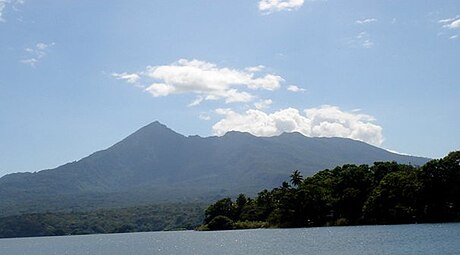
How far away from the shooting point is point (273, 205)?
155500 millimetres

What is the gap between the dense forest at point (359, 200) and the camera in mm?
105812

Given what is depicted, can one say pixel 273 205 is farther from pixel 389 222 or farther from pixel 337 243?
pixel 337 243

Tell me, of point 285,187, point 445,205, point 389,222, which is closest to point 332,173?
point 285,187

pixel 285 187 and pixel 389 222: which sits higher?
pixel 285 187

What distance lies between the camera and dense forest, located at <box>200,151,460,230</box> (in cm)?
10581

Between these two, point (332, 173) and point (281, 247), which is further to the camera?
point (332, 173)

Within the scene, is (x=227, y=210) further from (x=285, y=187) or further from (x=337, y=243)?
(x=337, y=243)

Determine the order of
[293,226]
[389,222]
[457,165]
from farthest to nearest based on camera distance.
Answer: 1. [293,226]
2. [389,222]
3. [457,165]

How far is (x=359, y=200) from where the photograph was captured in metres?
128

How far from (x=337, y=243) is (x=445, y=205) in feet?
139

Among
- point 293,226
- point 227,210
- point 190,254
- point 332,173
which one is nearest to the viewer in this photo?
point 190,254

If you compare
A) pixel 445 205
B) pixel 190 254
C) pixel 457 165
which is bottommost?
pixel 190 254

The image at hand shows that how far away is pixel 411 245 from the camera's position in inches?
2354

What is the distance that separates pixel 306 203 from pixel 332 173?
18.7 meters
